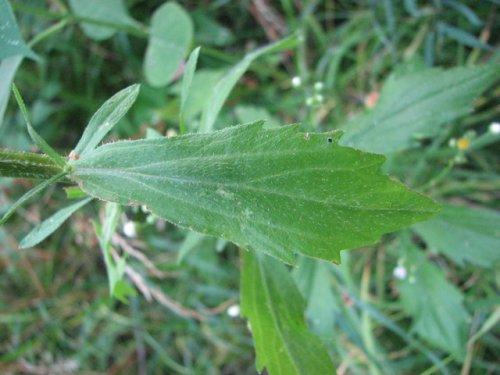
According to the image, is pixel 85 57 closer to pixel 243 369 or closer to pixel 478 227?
pixel 243 369

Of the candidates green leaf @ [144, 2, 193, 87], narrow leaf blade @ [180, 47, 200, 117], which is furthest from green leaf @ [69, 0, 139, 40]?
narrow leaf blade @ [180, 47, 200, 117]

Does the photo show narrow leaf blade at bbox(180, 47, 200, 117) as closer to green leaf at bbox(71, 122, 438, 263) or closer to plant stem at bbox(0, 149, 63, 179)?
green leaf at bbox(71, 122, 438, 263)

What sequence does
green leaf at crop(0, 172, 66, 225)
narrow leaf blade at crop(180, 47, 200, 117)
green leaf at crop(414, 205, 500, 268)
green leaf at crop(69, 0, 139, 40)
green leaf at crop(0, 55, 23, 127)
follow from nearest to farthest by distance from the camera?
green leaf at crop(0, 172, 66, 225), narrow leaf blade at crop(180, 47, 200, 117), green leaf at crop(0, 55, 23, 127), green leaf at crop(414, 205, 500, 268), green leaf at crop(69, 0, 139, 40)

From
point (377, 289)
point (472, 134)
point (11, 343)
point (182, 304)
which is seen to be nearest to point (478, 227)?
point (472, 134)

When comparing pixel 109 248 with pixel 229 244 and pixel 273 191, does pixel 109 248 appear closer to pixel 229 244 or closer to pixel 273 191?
pixel 273 191

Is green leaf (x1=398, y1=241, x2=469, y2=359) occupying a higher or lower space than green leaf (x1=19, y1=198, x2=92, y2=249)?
lower

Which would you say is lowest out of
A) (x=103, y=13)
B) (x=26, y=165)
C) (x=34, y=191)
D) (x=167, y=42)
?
(x=34, y=191)

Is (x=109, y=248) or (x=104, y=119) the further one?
(x=109, y=248)

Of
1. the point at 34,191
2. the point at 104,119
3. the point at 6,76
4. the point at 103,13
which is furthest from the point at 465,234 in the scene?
the point at 103,13
